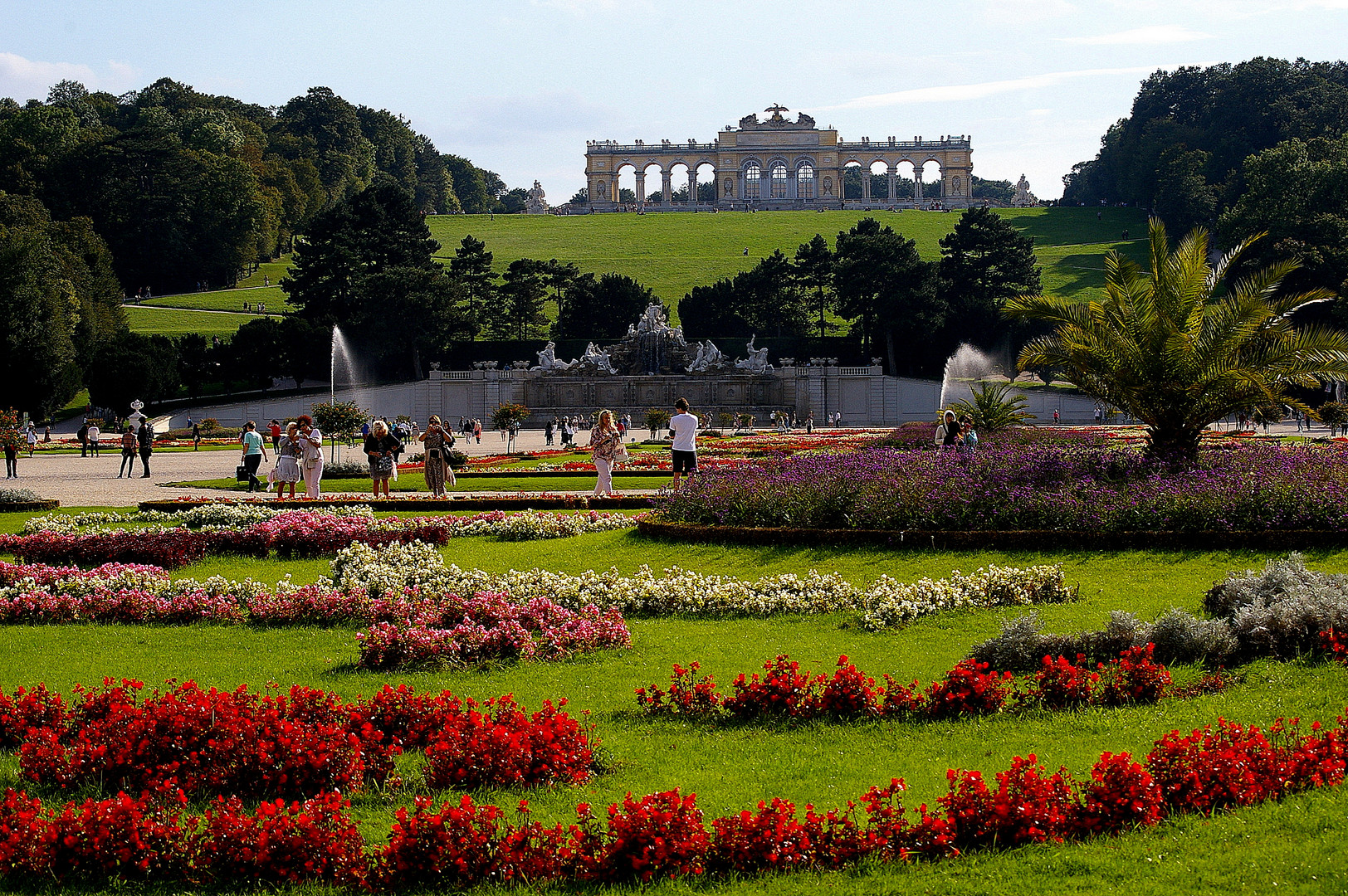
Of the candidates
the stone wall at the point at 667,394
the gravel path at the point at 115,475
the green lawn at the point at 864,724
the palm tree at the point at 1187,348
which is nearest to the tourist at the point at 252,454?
the gravel path at the point at 115,475

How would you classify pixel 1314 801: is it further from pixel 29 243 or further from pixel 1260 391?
pixel 29 243

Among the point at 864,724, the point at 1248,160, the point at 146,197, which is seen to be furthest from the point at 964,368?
the point at 864,724

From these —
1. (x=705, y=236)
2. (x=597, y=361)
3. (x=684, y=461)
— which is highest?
(x=705, y=236)

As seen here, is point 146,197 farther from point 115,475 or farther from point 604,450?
point 604,450

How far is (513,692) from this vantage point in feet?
24.4

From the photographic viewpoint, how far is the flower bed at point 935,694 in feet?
21.3

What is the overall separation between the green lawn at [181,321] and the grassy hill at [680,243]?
0.22ft

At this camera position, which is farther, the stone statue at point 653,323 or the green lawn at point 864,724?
the stone statue at point 653,323

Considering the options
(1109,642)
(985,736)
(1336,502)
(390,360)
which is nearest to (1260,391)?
(1336,502)

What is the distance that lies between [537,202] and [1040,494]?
4699 inches

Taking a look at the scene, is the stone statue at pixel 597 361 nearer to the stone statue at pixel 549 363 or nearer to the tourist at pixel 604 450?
the stone statue at pixel 549 363

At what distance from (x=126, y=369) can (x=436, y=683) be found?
5097cm

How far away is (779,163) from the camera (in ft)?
403

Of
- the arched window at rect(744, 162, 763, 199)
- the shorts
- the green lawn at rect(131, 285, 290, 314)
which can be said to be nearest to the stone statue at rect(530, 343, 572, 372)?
the green lawn at rect(131, 285, 290, 314)
